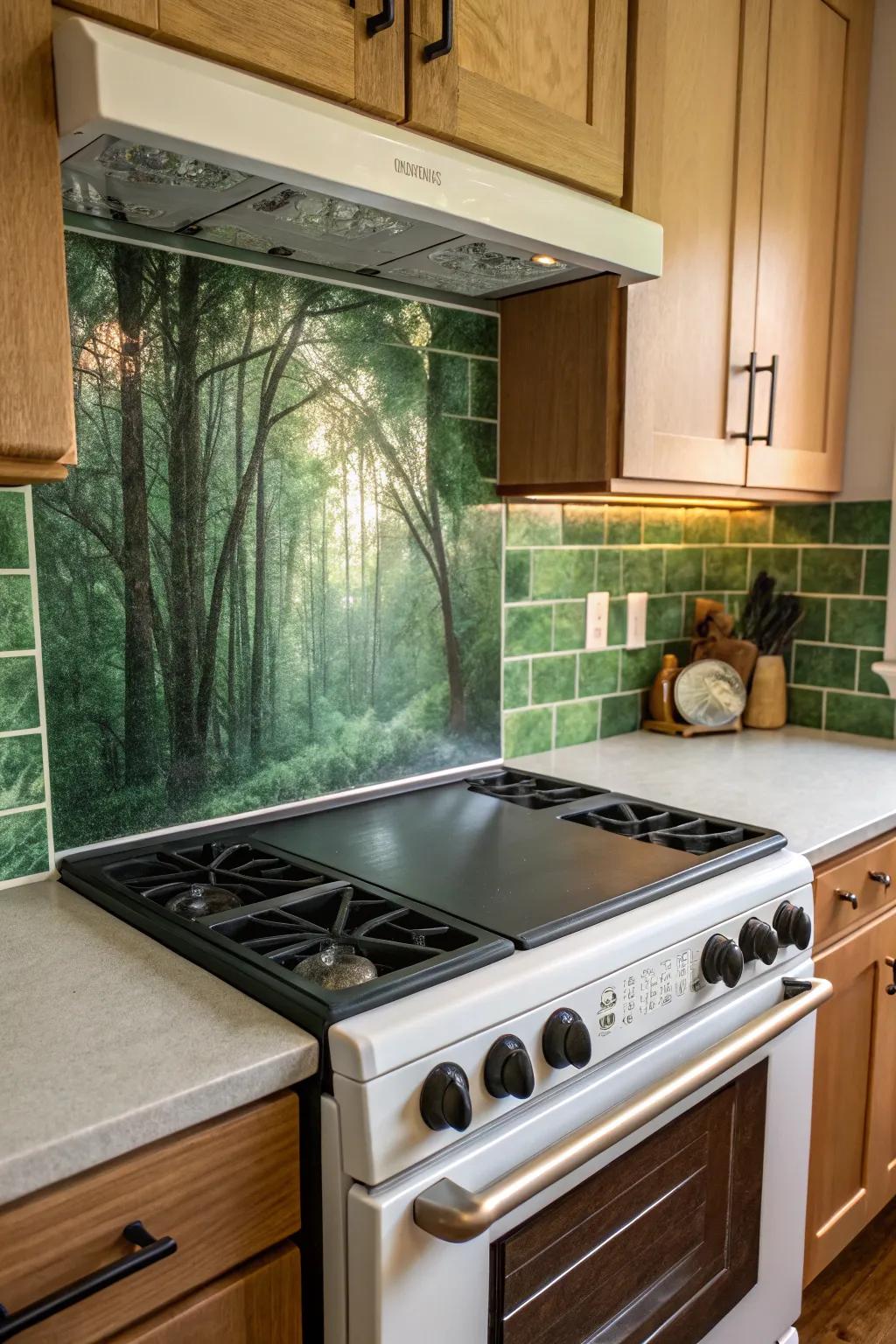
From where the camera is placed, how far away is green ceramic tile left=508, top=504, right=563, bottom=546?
1944 millimetres

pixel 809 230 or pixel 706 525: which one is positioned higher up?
pixel 809 230

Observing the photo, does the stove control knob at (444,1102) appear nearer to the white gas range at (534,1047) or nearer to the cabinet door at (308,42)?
the white gas range at (534,1047)

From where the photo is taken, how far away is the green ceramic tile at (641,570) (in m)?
2.21

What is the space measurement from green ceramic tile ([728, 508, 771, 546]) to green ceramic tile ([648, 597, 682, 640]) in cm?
24

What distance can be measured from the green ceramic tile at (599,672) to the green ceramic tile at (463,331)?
26.5 inches

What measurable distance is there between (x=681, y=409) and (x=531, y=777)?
0.72m

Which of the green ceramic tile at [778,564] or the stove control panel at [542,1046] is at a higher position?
the green ceramic tile at [778,564]

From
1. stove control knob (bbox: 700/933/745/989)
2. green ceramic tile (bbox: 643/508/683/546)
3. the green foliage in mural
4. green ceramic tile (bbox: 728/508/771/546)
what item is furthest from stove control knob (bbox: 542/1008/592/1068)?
green ceramic tile (bbox: 728/508/771/546)

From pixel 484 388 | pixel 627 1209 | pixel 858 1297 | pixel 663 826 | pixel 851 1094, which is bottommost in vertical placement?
pixel 858 1297

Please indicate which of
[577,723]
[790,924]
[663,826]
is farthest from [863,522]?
[790,924]

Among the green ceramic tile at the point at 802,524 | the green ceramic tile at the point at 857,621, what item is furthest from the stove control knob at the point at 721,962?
the green ceramic tile at the point at 802,524

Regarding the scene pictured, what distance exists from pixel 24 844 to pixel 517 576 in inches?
40.9

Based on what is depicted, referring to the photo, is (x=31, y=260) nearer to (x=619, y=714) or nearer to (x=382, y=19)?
(x=382, y=19)

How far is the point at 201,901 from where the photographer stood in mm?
1262
